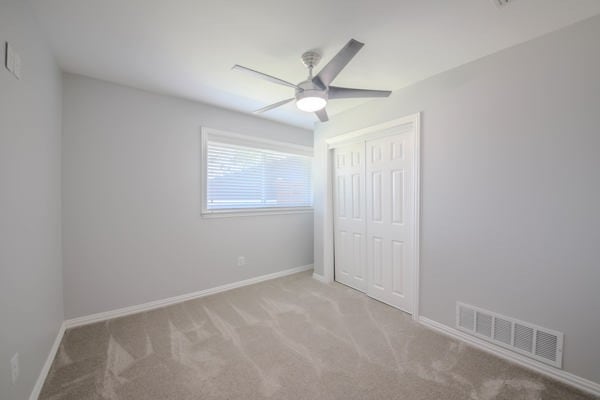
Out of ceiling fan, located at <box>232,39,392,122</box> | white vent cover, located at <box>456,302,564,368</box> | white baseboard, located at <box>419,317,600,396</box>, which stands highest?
ceiling fan, located at <box>232,39,392,122</box>

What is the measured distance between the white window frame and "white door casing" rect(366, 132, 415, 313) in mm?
1304

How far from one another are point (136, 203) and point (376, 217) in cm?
275

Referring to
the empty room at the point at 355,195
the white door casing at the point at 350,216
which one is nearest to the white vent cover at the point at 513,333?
the empty room at the point at 355,195

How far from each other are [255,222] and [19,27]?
273 cm

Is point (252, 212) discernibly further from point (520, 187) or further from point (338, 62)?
point (520, 187)

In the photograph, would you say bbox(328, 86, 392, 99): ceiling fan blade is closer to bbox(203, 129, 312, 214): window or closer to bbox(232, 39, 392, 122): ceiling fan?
bbox(232, 39, 392, 122): ceiling fan

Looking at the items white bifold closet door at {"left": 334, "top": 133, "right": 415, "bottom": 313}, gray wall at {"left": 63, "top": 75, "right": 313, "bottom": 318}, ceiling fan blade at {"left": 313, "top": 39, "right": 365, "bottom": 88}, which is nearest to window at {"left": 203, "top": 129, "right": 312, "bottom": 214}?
gray wall at {"left": 63, "top": 75, "right": 313, "bottom": 318}

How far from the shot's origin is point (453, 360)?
1.89 metres

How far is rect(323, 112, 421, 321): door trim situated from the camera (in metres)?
2.48

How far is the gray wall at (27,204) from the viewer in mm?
1240

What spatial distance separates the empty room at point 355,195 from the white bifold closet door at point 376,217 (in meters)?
0.03

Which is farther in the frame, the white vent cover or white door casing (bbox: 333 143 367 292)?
white door casing (bbox: 333 143 367 292)

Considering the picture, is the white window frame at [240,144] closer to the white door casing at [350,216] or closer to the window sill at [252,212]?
the window sill at [252,212]

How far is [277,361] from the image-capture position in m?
1.89
